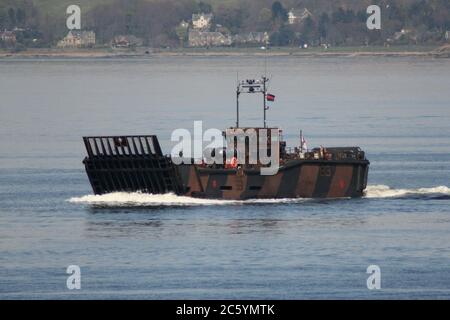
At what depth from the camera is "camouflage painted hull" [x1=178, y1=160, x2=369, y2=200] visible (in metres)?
82.9

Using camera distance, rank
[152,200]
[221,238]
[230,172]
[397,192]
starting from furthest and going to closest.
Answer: [397,192] < [152,200] < [230,172] < [221,238]

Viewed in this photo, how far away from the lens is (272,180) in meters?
83.3

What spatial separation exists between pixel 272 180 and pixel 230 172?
7.08ft

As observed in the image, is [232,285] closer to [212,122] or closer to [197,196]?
[197,196]

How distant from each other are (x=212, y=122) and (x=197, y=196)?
206ft

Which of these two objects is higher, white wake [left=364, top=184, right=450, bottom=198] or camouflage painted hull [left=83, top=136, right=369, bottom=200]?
camouflage painted hull [left=83, top=136, right=369, bottom=200]

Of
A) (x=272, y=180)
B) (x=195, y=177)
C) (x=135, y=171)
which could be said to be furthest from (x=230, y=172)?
(x=135, y=171)

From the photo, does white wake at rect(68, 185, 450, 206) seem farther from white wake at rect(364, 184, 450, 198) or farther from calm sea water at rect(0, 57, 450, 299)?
white wake at rect(364, 184, 450, 198)

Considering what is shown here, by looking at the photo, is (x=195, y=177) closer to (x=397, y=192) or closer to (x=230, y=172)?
(x=230, y=172)

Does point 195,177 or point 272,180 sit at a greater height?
point 195,177

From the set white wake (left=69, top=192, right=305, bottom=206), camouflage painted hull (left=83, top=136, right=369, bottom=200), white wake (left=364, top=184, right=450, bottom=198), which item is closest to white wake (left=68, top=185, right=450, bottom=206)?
white wake (left=69, top=192, right=305, bottom=206)

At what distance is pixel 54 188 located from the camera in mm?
92812

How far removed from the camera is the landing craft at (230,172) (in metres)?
83.0

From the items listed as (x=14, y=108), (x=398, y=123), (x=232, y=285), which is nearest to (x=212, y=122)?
(x=398, y=123)
